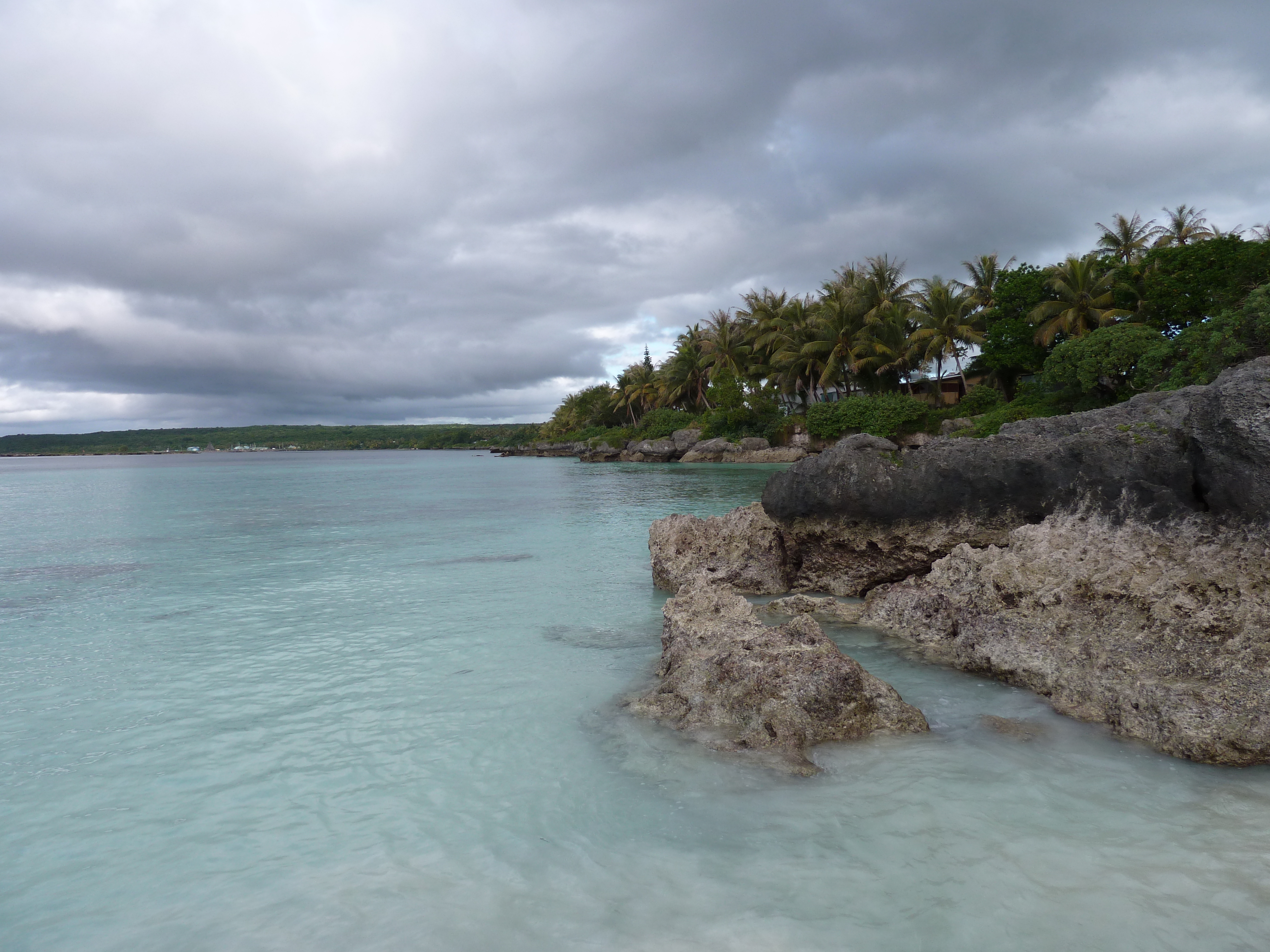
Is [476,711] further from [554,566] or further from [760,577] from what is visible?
[554,566]

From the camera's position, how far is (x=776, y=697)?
4621 mm

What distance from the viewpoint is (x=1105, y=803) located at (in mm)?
3797

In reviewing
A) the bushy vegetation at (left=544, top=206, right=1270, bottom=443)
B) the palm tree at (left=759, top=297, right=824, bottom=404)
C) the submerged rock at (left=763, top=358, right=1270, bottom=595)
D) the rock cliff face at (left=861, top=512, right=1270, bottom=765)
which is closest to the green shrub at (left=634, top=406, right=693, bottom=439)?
the bushy vegetation at (left=544, top=206, right=1270, bottom=443)

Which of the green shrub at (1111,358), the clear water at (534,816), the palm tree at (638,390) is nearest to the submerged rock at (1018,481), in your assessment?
the clear water at (534,816)

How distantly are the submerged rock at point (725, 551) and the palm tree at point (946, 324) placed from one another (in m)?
35.3

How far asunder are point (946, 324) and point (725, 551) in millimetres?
36577

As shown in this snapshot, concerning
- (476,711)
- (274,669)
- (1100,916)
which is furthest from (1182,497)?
(274,669)

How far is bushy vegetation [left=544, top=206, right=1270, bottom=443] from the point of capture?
86.7 ft

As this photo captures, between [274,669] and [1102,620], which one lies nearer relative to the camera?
[1102,620]

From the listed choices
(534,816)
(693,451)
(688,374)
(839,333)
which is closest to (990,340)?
(839,333)

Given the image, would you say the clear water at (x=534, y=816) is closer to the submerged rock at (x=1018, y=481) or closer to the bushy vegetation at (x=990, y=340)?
the submerged rock at (x=1018, y=481)

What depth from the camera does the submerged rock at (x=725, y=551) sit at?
9102mm

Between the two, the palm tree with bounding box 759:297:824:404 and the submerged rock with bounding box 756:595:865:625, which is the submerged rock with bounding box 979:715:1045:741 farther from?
the palm tree with bounding box 759:297:824:404

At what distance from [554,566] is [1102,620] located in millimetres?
8343
